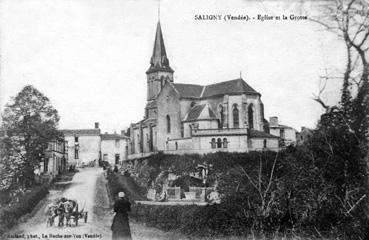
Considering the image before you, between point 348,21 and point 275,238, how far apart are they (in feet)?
21.3

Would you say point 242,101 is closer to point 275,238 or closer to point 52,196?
point 52,196

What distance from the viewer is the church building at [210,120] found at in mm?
28922

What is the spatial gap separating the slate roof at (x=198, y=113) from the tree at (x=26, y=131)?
52.3 feet

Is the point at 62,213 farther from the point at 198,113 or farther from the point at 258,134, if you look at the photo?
the point at 198,113

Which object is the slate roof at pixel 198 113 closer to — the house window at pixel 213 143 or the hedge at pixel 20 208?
the house window at pixel 213 143

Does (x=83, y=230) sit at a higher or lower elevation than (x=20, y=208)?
lower

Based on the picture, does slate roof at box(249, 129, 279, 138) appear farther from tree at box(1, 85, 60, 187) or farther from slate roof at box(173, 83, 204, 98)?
tree at box(1, 85, 60, 187)

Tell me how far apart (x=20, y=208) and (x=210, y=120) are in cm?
2023

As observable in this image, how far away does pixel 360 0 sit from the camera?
1190 centimetres

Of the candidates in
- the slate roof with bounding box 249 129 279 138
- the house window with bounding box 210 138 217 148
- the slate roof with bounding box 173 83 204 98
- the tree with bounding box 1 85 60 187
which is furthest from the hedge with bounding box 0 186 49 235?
the slate roof with bounding box 173 83 204 98

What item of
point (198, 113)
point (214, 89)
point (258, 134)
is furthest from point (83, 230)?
point (214, 89)

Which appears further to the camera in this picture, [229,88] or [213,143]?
[229,88]

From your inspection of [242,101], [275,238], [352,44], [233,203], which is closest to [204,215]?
[233,203]

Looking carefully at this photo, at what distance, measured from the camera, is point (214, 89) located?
1314 inches
